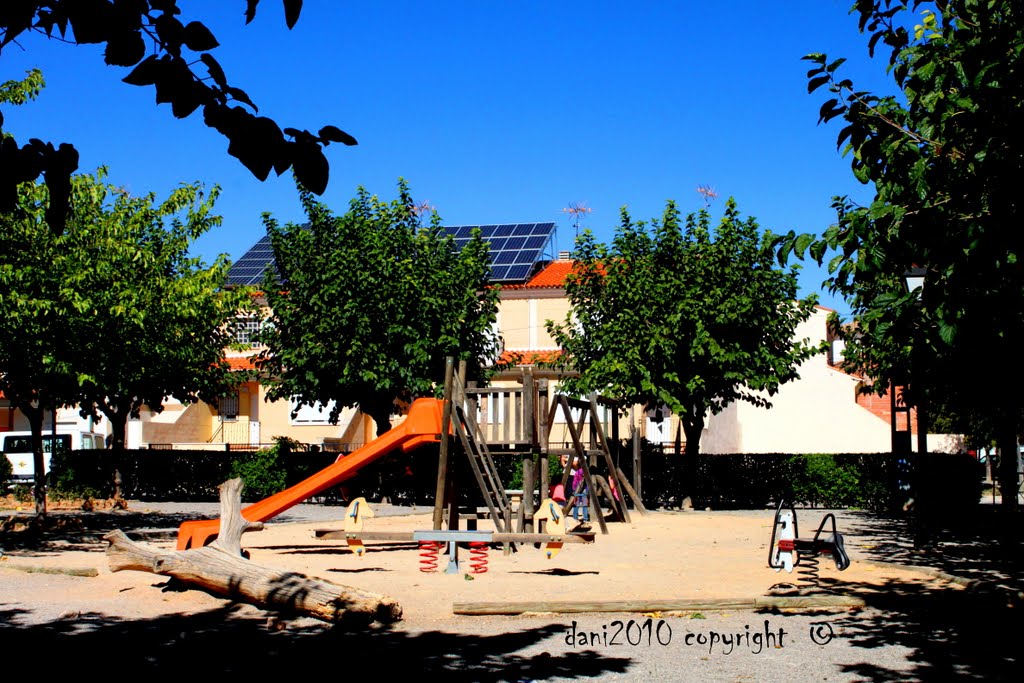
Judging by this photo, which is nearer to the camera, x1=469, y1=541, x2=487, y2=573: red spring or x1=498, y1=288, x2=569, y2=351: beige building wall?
x1=469, y1=541, x2=487, y2=573: red spring

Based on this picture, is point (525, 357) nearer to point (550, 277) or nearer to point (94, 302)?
point (550, 277)

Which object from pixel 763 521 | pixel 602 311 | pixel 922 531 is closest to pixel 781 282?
pixel 602 311

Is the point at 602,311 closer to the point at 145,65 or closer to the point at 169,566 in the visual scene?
the point at 169,566

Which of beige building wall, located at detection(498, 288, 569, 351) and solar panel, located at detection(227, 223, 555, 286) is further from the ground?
solar panel, located at detection(227, 223, 555, 286)

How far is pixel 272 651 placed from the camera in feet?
27.5

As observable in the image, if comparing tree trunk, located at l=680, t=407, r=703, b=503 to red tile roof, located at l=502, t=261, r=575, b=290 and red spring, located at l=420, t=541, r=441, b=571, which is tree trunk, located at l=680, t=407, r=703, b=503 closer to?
red spring, located at l=420, t=541, r=441, b=571

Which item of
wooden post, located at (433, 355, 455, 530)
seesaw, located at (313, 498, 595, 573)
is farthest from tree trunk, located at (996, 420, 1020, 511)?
wooden post, located at (433, 355, 455, 530)

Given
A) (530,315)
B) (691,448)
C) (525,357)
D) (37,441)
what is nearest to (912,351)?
(37,441)

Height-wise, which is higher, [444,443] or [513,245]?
[513,245]

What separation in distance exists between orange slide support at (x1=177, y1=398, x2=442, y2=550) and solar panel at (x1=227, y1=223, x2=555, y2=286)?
23321 millimetres

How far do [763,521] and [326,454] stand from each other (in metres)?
12.6

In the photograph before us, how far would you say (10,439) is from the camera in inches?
1369

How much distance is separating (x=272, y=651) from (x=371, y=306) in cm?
1966

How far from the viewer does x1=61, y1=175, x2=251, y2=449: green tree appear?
696 inches
